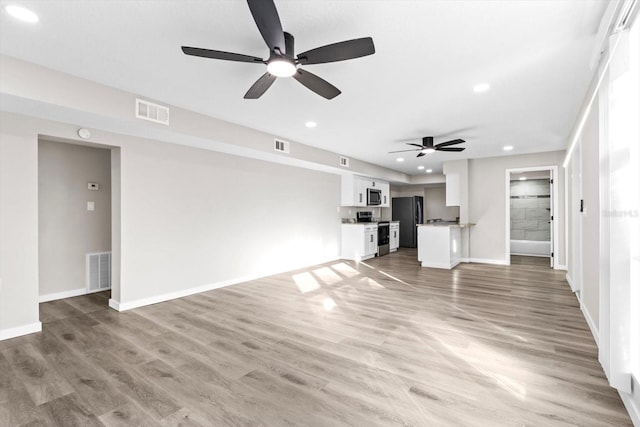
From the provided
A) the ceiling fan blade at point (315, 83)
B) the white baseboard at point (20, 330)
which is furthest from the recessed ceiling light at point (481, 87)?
the white baseboard at point (20, 330)

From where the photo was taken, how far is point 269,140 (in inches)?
202

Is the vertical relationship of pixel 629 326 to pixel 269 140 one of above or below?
below

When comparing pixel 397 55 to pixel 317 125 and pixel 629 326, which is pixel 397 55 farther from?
pixel 629 326

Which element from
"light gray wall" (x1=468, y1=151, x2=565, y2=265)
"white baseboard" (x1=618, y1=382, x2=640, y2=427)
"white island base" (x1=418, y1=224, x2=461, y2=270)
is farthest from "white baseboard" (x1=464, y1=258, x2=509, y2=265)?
"white baseboard" (x1=618, y1=382, x2=640, y2=427)

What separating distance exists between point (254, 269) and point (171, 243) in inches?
65.3

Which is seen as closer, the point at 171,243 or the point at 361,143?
the point at 171,243

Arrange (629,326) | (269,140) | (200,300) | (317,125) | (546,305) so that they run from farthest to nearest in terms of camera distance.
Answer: (269,140), (317,125), (200,300), (546,305), (629,326)

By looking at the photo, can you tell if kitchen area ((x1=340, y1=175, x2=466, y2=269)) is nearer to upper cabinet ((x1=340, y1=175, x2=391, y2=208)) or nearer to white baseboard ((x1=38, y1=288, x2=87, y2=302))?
upper cabinet ((x1=340, y1=175, x2=391, y2=208))

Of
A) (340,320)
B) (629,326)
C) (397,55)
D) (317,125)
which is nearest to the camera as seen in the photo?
(629,326)

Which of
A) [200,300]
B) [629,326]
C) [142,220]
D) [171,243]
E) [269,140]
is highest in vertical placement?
[269,140]

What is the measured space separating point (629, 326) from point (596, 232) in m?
1.21

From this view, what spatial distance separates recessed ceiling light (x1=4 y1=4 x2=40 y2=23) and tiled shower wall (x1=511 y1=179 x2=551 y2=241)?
10699 mm

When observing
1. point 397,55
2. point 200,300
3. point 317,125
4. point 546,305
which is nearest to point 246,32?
point 397,55

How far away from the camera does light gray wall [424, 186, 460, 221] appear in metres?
11.2
